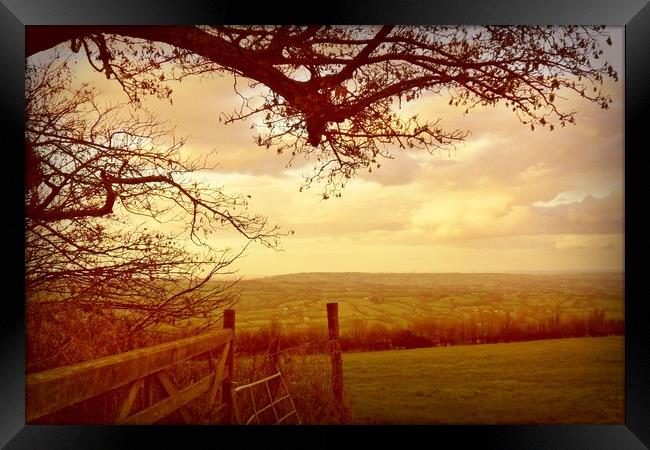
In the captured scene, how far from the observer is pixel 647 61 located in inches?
190

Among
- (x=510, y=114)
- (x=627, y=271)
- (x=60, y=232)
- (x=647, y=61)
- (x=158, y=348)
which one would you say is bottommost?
(x=158, y=348)

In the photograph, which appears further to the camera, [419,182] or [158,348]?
[419,182]

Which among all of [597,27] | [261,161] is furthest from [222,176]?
[597,27]

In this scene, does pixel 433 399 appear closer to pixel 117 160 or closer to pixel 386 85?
pixel 386 85

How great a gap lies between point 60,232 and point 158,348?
1.16m

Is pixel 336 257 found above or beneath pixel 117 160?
beneath

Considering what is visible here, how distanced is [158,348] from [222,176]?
4.33 feet

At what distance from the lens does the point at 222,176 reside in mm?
5066

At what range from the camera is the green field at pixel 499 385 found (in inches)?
195

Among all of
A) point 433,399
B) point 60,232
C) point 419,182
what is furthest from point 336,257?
point 60,232

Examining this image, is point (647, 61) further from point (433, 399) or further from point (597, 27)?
point (433, 399)
